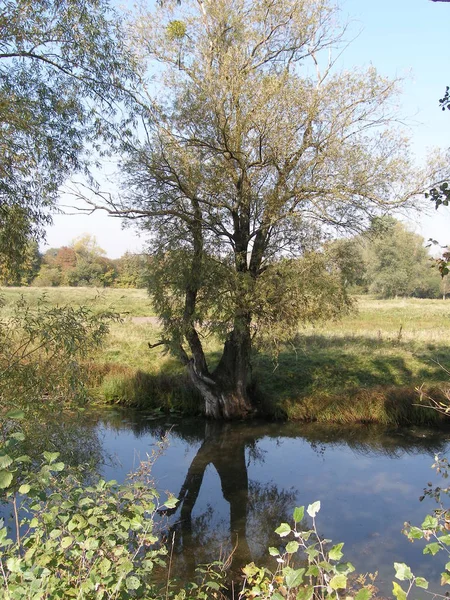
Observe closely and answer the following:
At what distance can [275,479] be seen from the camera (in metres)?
10.2

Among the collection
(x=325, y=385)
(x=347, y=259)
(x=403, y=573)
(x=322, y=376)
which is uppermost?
(x=347, y=259)

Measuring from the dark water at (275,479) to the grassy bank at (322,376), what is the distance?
65cm

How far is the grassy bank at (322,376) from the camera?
A: 1366cm

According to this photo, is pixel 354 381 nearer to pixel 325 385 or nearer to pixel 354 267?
pixel 325 385

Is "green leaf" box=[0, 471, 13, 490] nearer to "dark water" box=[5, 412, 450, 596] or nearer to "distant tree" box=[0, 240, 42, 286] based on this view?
"dark water" box=[5, 412, 450, 596]

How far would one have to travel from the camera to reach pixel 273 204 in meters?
12.1

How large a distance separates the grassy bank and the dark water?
0.65 metres

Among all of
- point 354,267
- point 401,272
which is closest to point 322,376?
point 354,267

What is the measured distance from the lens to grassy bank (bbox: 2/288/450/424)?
13656 mm

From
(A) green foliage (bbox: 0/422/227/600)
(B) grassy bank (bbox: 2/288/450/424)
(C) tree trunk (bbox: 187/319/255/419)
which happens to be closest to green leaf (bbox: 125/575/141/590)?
(A) green foliage (bbox: 0/422/227/600)

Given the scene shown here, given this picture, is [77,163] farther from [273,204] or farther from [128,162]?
[273,204]

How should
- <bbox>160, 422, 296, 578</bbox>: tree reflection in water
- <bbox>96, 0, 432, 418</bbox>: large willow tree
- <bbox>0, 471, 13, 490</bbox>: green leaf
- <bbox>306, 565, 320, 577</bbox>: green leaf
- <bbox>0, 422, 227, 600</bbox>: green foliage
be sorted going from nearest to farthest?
1. <bbox>306, 565, 320, 577</bbox>: green leaf
2. <bbox>0, 422, 227, 600</bbox>: green foliage
3. <bbox>0, 471, 13, 490</bbox>: green leaf
4. <bbox>160, 422, 296, 578</bbox>: tree reflection in water
5. <bbox>96, 0, 432, 418</bbox>: large willow tree

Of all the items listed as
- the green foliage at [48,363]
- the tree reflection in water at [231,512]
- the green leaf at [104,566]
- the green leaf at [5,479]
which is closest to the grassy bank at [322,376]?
the tree reflection in water at [231,512]

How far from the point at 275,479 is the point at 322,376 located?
224 inches
